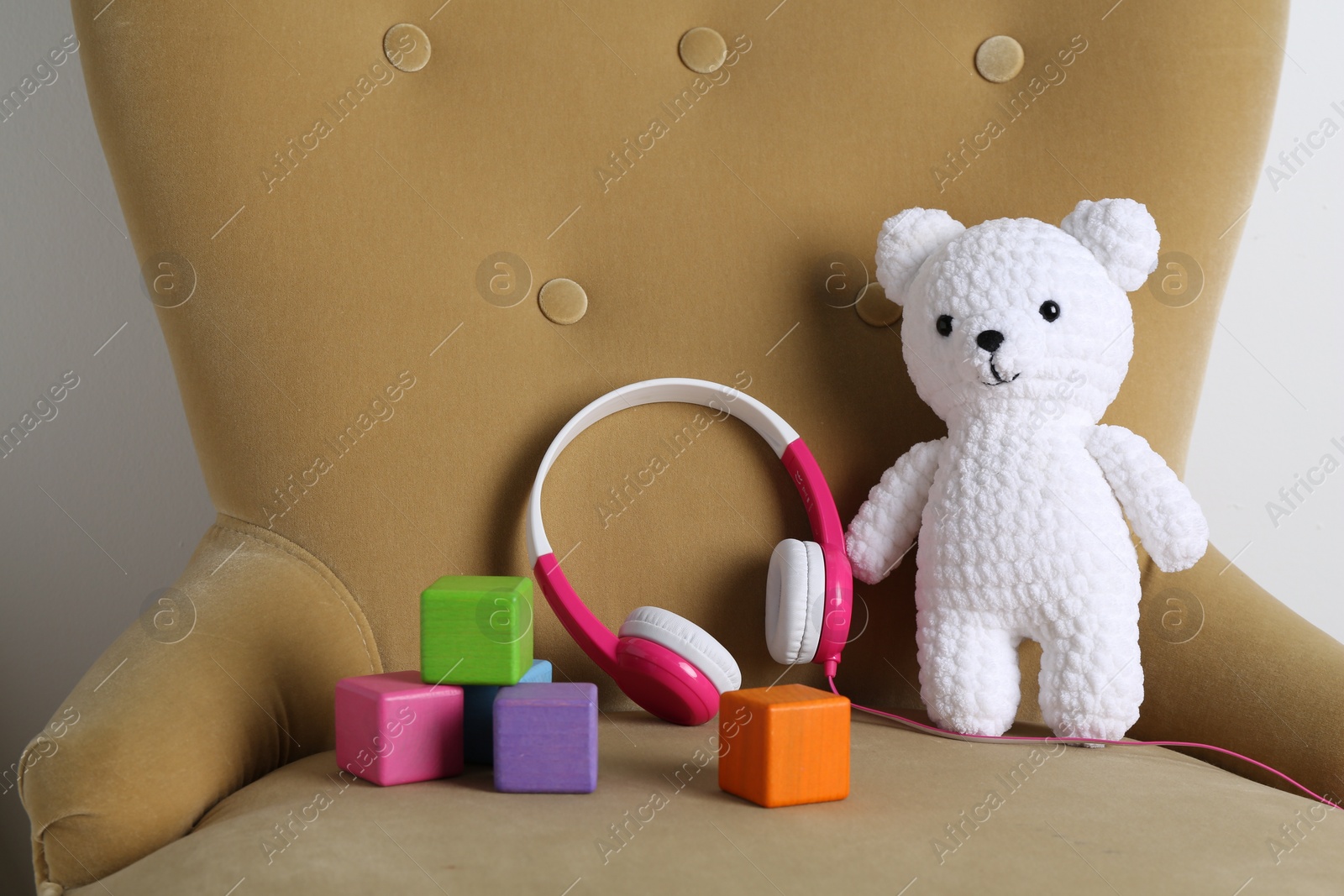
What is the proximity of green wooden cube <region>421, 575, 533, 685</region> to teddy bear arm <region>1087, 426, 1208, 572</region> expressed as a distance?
1.67 feet

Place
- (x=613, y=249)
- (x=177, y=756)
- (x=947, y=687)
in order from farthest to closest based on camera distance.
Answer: (x=613, y=249), (x=947, y=687), (x=177, y=756)

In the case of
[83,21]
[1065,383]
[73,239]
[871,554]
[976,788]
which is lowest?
[976,788]

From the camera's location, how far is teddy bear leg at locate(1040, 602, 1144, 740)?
2.52 feet

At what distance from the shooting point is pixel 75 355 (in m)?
1.24

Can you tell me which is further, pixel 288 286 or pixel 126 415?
pixel 126 415

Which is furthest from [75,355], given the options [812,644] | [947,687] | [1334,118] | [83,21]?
[1334,118]

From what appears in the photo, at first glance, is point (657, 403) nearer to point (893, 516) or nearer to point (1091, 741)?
point (893, 516)

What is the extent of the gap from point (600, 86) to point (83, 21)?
0.47 m

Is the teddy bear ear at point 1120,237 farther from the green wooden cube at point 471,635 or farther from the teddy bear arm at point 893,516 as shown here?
the green wooden cube at point 471,635

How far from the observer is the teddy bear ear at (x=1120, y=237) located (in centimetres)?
82

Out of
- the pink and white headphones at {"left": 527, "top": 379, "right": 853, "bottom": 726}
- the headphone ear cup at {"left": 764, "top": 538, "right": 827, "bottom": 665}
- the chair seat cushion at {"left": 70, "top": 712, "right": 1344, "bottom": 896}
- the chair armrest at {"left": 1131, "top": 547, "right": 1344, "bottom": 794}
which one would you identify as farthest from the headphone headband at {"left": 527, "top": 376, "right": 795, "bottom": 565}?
the chair armrest at {"left": 1131, "top": 547, "right": 1344, "bottom": 794}

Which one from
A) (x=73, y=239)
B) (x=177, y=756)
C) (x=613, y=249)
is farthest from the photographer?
(x=73, y=239)

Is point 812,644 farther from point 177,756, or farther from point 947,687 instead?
point 177,756

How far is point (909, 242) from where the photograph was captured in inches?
34.4
